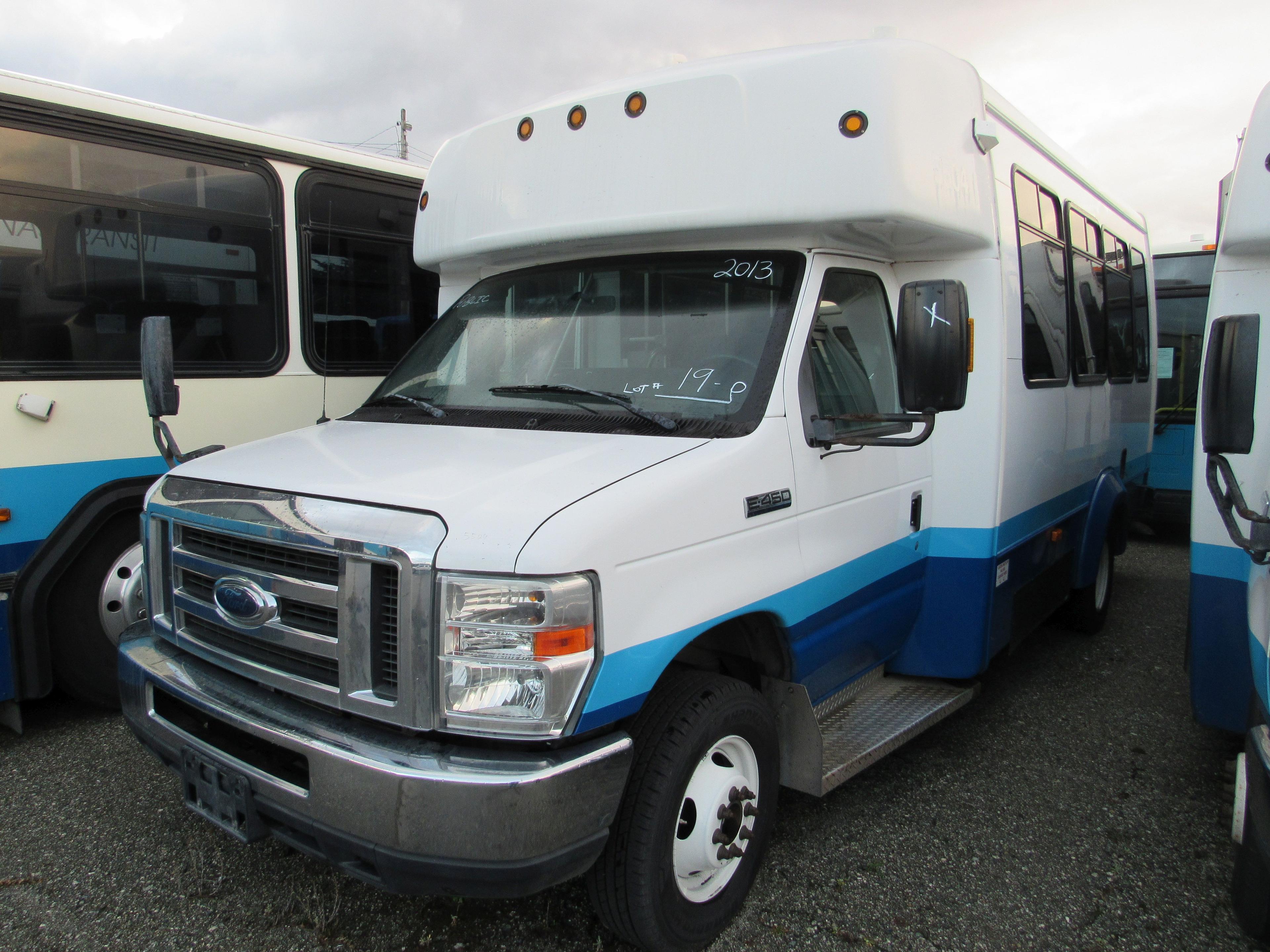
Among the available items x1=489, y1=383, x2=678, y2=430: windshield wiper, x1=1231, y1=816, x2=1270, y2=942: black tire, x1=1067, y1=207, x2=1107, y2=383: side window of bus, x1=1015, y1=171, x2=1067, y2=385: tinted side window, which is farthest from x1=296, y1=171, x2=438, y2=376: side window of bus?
x1=1231, y1=816, x2=1270, y2=942: black tire

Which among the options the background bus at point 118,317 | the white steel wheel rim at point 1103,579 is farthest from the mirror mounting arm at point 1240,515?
the background bus at point 118,317

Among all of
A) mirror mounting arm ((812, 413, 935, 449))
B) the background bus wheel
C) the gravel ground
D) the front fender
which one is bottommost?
the gravel ground

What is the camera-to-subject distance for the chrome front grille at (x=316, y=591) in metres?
2.23

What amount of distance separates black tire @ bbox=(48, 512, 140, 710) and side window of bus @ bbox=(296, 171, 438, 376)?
4.68 ft

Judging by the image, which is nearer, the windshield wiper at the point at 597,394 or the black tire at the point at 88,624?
the windshield wiper at the point at 597,394

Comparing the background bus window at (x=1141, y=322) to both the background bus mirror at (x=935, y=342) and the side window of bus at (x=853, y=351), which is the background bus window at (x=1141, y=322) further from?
the background bus mirror at (x=935, y=342)

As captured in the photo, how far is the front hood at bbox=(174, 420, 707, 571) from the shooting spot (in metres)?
2.23

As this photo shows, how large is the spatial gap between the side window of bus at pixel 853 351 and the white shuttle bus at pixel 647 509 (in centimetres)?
2

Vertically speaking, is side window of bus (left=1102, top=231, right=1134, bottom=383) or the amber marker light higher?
the amber marker light

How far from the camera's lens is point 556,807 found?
221cm

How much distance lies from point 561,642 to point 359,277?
3.95 metres

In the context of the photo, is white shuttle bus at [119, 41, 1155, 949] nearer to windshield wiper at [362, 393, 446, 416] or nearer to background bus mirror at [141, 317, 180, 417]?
windshield wiper at [362, 393, 446, 416]

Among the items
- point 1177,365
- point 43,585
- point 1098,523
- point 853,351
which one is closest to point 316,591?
point 853,351

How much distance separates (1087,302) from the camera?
17.4 feet
